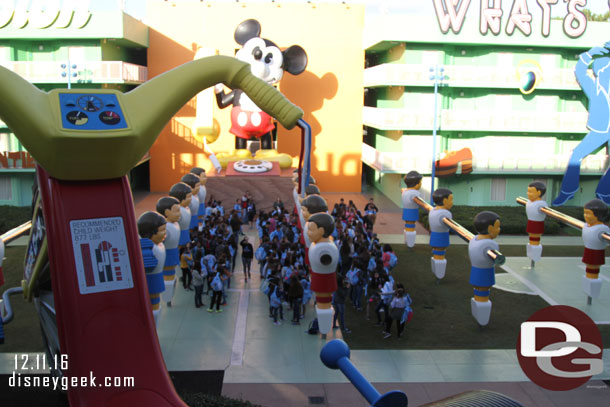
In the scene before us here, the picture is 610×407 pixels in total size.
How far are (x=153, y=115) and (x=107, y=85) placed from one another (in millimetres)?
24415

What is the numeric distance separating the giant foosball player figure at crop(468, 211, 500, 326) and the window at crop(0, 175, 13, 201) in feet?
78.0

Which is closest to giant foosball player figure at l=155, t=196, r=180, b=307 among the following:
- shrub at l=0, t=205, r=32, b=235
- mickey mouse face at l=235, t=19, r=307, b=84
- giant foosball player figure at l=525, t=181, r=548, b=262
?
giant foosball player figure at l=525, t=181, r=548, b=262

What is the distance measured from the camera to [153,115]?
307 inches

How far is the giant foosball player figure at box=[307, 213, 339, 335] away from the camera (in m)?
13.4

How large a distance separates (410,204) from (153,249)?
36.4ft

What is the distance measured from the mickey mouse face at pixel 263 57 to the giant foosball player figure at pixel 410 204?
31.0ft

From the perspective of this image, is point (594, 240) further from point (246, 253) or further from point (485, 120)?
point (485, 120)

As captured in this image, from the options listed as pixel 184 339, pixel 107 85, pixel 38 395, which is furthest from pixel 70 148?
pixel 107 85

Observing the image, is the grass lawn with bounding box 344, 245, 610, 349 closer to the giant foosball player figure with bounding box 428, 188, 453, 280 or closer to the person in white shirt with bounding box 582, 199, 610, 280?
the giant foosball player figure with bounding box 428, 188, 453, 280

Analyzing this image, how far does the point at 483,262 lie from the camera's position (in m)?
14.3

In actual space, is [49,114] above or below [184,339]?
above

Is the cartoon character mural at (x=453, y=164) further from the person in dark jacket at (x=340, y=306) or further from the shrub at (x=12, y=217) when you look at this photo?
the shrub at (x=12, y=217)

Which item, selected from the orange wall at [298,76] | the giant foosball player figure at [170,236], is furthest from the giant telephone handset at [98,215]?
the orange wall at [298,76]

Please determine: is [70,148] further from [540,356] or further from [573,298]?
[573,298]
